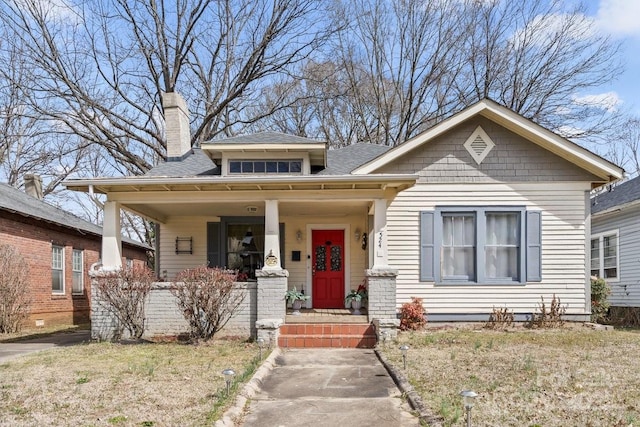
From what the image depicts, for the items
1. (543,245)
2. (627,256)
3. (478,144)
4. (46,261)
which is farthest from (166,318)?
(627,256)

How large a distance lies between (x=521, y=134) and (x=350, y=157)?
14.6 ft

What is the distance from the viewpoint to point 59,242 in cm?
1734

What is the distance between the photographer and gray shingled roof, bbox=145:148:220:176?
13.1m

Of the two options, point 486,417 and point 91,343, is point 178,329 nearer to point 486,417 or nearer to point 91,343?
point 91,343

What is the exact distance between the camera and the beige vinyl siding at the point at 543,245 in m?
11.5

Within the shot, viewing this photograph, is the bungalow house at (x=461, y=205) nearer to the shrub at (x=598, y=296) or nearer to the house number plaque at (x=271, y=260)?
the house number plaque at (x=271, y=260)

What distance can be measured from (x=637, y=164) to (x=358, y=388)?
108ft

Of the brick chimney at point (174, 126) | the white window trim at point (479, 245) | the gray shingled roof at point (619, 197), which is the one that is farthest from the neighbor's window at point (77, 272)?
the gray shingled roof at point (619, 197)

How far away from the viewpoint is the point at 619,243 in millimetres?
14914

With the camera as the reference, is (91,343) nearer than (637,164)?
Yes

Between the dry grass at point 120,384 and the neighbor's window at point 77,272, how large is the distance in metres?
9.58

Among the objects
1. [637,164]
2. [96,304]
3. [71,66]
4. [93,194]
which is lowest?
[96,304]

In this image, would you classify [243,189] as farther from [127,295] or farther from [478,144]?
[478,144]

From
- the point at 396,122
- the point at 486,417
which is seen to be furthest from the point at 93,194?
the point at 396,122
